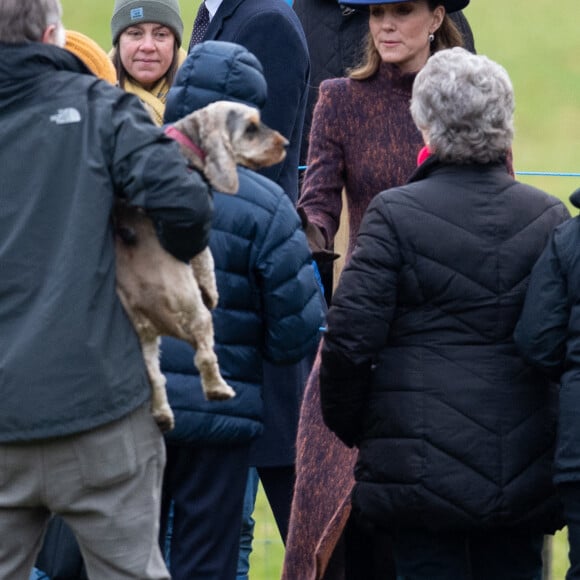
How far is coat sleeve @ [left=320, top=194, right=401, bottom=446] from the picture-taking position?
4422 mm

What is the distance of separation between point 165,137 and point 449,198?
2.99ft

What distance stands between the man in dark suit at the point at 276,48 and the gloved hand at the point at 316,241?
62 cm

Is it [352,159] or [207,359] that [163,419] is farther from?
[352,159]

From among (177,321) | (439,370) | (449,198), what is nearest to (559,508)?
(439,370)

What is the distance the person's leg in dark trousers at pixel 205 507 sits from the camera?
4809mm

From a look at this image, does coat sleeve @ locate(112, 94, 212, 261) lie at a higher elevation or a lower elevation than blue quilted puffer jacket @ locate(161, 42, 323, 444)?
higher

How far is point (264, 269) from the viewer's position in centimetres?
464

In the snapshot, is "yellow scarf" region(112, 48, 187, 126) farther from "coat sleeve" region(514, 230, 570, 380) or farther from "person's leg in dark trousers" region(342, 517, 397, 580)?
"coat sleeve" region(514, 230, 570, 380)

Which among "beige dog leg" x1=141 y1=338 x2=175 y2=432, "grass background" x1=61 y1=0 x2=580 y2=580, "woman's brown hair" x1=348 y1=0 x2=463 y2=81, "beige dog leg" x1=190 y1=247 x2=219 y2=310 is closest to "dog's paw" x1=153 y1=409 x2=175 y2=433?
"beige dog leg" x1=141 y1=338 x2=175 y2=432

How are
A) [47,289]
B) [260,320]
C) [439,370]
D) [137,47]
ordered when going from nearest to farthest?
1. [47,289]
2. [439,370]
3. [260,320]
4. [137,47]

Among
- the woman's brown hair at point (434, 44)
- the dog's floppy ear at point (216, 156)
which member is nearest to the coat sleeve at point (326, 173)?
the woman's brown hair at point (434, 44)

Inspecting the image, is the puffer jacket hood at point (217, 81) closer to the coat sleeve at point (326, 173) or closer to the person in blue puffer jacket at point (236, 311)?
the person in blue puffer jacket at point (236, 311)

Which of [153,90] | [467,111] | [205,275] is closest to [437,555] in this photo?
[205,275]

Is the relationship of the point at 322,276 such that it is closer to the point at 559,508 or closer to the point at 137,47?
the point at 137,47
